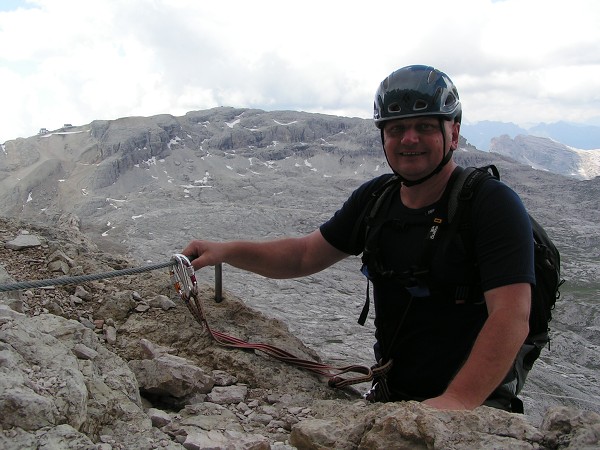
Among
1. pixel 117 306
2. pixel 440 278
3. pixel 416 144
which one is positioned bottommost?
pixel 117 306

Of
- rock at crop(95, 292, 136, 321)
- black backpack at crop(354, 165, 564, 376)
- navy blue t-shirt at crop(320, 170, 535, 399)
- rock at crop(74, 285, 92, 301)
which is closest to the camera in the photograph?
navy blue t-shirt at crop(320, 170, 535, 399)

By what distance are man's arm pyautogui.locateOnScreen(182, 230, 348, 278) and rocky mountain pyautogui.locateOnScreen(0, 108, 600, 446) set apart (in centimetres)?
2702

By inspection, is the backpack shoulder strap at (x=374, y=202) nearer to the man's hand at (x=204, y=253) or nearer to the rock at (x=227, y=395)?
the man's hand at (x=204, y=253)

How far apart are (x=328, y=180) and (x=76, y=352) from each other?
6222 inches

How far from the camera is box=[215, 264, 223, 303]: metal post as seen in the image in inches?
230

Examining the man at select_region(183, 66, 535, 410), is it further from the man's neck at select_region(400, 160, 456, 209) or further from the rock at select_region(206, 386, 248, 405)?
the rock at select_region(206, 386, 248, 405)

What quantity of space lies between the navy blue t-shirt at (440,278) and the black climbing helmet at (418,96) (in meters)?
0.76

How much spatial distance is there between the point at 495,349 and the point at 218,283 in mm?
3527

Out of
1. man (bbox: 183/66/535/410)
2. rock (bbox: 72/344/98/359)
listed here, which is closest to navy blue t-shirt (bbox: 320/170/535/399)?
man (bbox: 183/66/535/410)

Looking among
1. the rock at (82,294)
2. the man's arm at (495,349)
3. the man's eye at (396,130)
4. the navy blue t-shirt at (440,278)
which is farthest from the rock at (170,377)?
the man's eye at (396,130)

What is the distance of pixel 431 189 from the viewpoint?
450 centimetres

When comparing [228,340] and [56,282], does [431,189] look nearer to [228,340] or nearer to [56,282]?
[228,340]

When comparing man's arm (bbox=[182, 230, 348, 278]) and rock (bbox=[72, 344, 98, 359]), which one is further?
man's arm (bbox=[182, 230, 348, 278])

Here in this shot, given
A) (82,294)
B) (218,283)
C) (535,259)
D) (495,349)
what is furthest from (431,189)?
(82,294)
